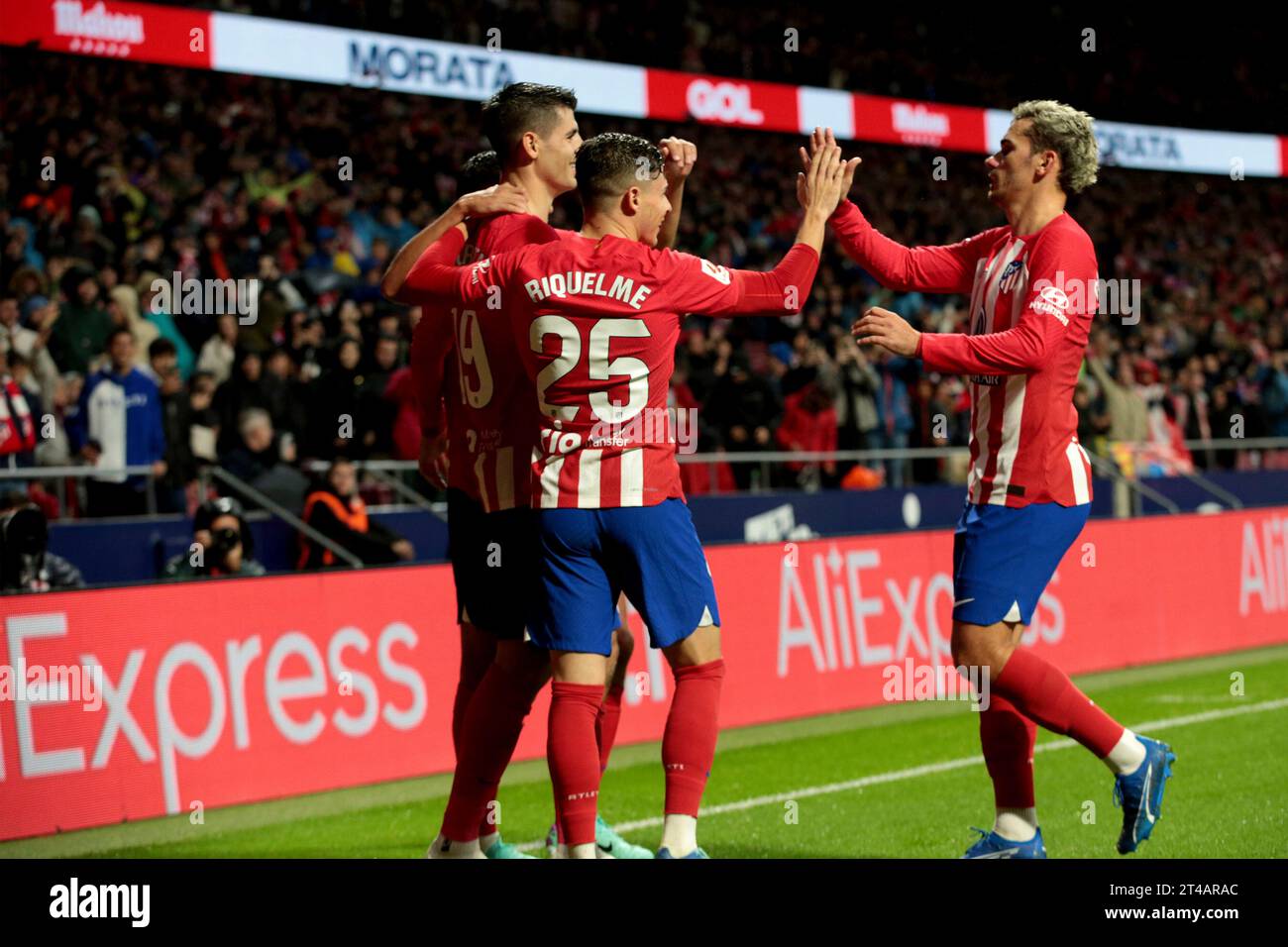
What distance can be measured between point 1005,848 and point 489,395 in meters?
2.35

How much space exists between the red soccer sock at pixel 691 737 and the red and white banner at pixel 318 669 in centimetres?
353

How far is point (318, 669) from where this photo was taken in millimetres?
8539

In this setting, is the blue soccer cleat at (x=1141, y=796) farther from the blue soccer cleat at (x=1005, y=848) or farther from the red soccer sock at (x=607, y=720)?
the red soccer sock at (x=607, y=720)

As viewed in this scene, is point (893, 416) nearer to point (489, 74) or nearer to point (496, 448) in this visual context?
point (489, 74)

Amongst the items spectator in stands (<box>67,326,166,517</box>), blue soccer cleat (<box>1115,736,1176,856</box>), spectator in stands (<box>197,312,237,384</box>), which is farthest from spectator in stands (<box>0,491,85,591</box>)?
blue soccer cleat (<box>1115,736,1176,856</box>)

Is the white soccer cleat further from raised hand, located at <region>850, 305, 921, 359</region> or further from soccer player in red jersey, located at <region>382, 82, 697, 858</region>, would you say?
raised hand, located at <region>850, 305, 921, 359</region>

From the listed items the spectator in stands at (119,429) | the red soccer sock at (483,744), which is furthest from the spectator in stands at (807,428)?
the red soccer sock at (483,744)

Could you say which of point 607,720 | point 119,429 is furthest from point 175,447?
point 607,720

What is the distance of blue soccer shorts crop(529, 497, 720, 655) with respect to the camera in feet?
16.7

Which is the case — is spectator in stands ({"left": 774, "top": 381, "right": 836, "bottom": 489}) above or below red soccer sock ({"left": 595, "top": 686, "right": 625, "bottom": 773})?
above
